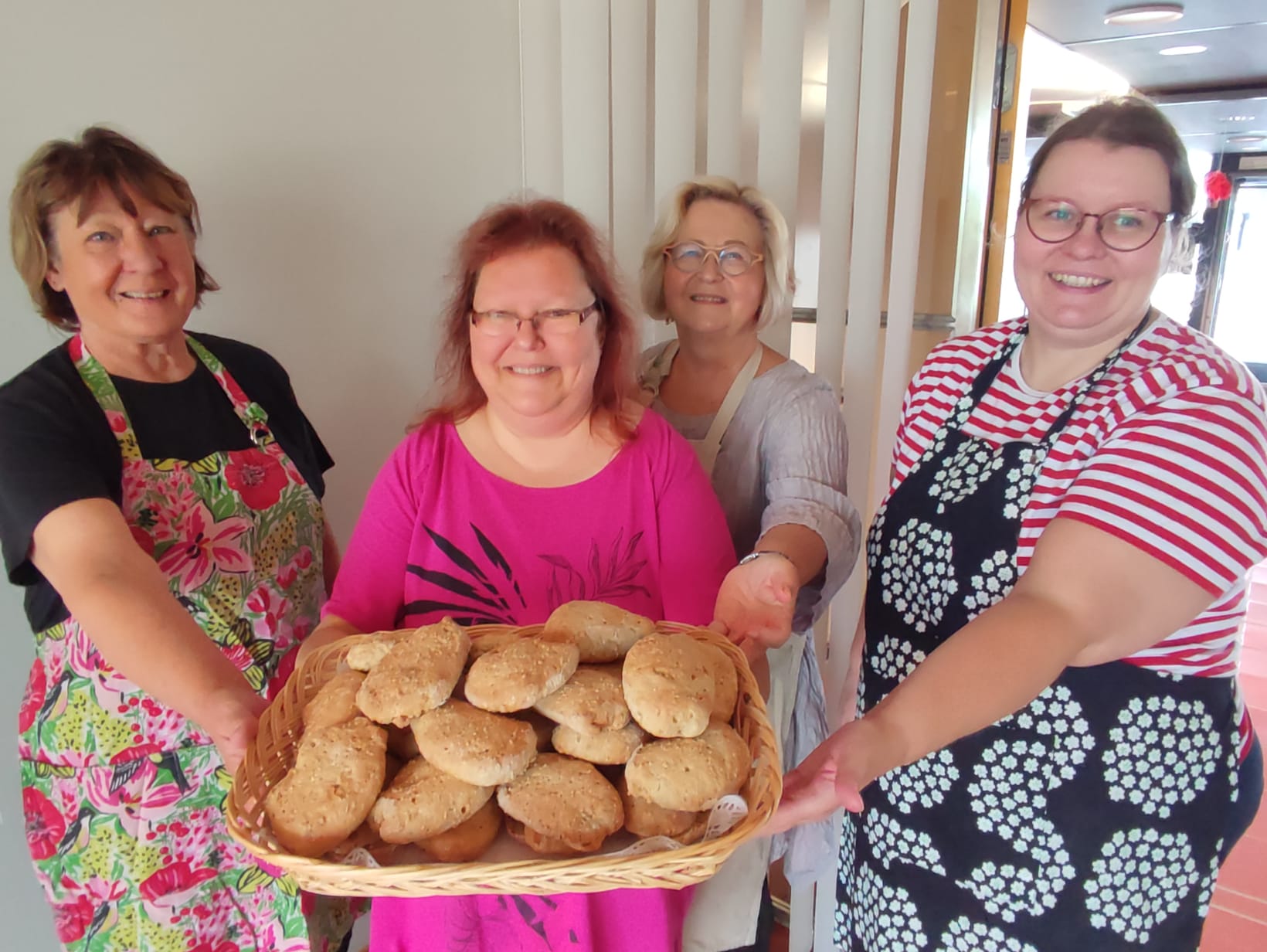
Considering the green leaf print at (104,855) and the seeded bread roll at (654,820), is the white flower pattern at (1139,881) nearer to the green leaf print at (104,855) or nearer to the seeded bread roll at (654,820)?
the seeded bread roll at (654,820)

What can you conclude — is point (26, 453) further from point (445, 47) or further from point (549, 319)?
point (445, 47)

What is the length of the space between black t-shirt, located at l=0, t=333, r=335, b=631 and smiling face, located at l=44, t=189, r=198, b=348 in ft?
0.25

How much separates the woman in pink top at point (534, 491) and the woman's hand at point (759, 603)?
0.07 meters

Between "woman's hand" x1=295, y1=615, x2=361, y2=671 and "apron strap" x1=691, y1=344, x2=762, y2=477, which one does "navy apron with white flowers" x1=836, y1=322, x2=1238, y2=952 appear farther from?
"woman's hand" x1=295, y1=615, x2=361, y2=671

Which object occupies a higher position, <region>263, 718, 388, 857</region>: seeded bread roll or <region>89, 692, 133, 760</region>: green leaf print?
<region>263, 718, 388, 857</region>: seeded bread roll

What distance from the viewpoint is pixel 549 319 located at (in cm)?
112

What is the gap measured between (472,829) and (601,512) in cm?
49

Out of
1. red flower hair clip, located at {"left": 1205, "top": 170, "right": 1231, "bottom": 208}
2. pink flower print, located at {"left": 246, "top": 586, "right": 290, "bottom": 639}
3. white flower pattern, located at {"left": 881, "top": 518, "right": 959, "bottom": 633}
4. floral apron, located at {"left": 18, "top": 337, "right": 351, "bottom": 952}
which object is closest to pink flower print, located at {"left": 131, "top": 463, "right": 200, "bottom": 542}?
floral apron, located at {"left": 18, "top": 337, "right": 351, "bottom": 952}

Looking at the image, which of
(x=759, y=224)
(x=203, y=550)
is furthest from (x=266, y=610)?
(x=759, y=224)

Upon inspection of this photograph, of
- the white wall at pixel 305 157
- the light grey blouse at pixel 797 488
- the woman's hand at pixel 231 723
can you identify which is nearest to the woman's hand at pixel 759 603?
the light grey blouse at pixel 797 488

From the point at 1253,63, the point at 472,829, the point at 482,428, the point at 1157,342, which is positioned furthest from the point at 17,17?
the point at 1253,63

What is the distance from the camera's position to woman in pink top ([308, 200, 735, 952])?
1.13 metres

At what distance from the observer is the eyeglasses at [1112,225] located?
3.16ft

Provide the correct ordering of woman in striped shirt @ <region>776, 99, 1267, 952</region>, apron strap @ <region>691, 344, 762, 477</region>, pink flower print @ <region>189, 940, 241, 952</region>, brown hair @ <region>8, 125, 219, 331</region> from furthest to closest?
apron strap @ <region>691, 344, 762, 477</region> → pink flower print @ <region>189, 940, 241, 952</region> → brown hair @ <region>8, 125, 219, 331</region> → woman in striped shirt @ <region>776, 99, 1267, 952</region>
